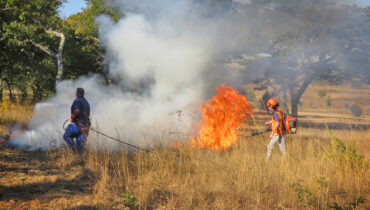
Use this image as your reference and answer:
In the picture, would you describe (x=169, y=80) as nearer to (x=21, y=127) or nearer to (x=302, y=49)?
(x=21, y=127)

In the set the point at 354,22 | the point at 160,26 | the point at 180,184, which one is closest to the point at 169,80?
the point at 160,26

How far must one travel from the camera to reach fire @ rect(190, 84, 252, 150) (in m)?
7.51

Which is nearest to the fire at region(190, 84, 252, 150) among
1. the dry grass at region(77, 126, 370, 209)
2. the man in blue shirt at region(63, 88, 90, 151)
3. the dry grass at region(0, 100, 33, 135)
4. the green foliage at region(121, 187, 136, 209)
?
the dry grass at region(77, 126, 370, 209)

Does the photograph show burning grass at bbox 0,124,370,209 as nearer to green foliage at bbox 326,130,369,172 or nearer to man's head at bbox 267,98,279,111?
green foliage at bbox 326,130,369,172

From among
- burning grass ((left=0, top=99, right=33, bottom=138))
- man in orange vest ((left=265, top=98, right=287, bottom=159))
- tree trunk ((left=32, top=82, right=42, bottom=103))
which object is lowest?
man in orange vest ((left=265, top=98, right=287, bottom=159))

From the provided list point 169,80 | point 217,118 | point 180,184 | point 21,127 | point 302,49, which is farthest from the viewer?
point 302,49

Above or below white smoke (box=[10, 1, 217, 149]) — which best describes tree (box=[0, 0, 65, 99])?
above

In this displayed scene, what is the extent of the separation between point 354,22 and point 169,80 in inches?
338

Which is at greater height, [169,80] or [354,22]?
[354,22]

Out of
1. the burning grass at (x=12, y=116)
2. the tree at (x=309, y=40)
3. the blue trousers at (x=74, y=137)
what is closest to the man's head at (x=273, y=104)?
the tree at (x=309, y=40)

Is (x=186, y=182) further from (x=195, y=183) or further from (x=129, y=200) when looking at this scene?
(x=129, y=200)

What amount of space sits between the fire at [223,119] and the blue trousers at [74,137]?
2769mm

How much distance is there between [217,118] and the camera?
7613 mm

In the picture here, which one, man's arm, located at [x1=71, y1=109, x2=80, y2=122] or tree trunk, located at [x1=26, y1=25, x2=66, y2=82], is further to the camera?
tree trunk, located at [x1=26, y1=25, x2=66, y2=82]
